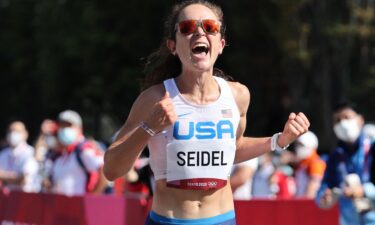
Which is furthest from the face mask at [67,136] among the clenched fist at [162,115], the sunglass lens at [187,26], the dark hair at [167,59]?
the clenched fist at [162,115]

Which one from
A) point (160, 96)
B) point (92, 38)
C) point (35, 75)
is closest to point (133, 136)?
point (160, 96)

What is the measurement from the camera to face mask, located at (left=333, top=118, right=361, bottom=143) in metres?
8.79

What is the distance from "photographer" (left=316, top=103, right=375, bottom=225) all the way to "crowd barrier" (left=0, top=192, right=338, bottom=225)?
31 centimetres

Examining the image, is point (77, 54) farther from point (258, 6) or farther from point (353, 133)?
point (353, 133)

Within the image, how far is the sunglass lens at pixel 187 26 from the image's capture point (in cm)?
527

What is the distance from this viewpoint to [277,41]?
96.8 ft

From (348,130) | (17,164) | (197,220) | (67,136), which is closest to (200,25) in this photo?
(197,220)

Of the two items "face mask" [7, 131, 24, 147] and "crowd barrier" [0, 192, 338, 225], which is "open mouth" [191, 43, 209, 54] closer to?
"crowd barrier" [0, 192, 338, 225]

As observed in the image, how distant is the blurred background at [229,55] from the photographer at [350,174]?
1415cm

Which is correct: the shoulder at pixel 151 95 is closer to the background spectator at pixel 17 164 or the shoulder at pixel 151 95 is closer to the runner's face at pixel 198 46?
the runner's face at pixel 198 46

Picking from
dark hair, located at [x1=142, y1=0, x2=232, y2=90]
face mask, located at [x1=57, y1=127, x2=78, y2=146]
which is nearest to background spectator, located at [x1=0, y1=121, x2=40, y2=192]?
face mask, located at [x1=57, y1=127, x2=78, y2=146]

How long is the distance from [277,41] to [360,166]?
69.0ft

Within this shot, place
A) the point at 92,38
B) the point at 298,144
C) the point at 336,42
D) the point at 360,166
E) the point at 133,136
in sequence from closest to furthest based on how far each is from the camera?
1. the point at 133,136
2. the point at 360,166
3. the point at 298,144
4. the point at 336,42
5. the point at 92,38

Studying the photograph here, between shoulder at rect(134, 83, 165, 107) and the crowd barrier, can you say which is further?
the crowd barrier
